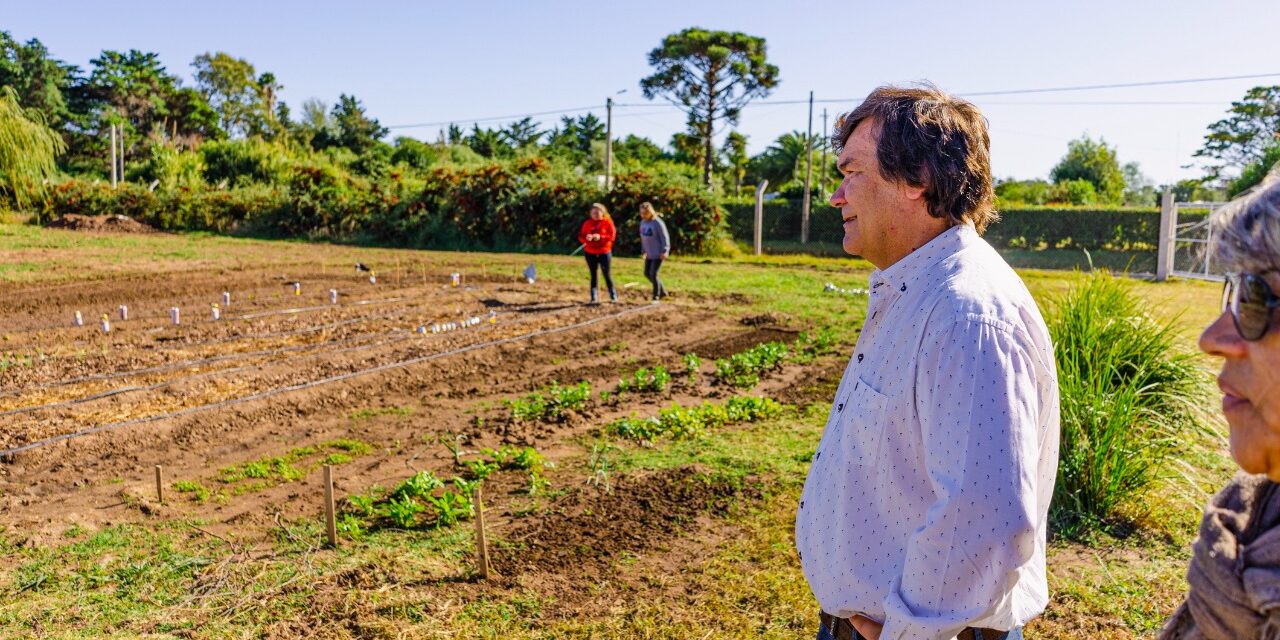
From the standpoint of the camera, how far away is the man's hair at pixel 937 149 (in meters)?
1.79

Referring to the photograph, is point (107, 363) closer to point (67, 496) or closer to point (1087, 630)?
point (67, 496)

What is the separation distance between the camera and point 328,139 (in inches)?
2021

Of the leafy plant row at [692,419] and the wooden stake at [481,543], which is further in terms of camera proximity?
the leafy plant row at [692,419]

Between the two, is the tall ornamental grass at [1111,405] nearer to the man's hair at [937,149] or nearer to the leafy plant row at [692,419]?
the leafy plant row at [692,419]

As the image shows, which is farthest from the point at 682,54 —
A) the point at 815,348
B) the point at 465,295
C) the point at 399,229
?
the point at 815,348

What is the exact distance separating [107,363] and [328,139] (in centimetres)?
4523

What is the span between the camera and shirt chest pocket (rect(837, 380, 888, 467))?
1.73 m

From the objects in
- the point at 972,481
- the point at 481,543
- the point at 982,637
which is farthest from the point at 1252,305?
the point at 481,543

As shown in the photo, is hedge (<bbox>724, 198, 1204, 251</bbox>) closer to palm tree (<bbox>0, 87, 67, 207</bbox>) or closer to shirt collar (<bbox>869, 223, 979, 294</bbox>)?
palm tree (<bbox>0, 87, 67, 207</bbox>)

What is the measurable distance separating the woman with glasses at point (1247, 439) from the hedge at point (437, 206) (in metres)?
23.7

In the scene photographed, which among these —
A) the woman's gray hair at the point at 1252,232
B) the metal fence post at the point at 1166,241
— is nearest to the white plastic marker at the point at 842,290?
the metal fence post at the point at 1166,241

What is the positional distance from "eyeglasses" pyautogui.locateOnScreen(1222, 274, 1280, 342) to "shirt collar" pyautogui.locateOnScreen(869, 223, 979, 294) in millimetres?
630

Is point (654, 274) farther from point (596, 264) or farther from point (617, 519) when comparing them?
point (617, 519)

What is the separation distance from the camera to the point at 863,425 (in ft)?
5.77
